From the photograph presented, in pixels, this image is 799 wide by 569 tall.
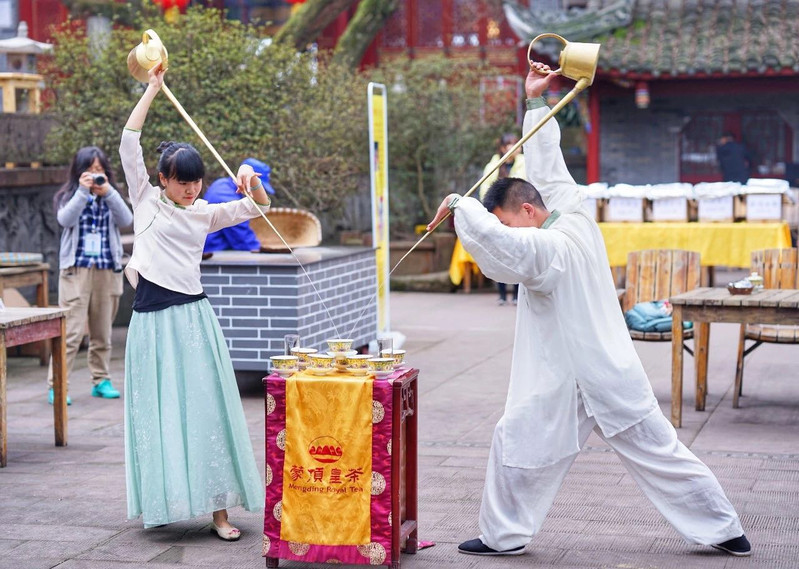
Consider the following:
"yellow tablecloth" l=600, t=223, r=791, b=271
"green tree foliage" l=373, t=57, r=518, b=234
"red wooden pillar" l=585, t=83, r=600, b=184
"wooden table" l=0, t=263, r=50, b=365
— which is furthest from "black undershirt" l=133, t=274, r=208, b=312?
"red wooden pillar" l=585, t=83, r=600, b=184

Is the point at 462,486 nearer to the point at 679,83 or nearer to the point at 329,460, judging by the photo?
the point at 329,460

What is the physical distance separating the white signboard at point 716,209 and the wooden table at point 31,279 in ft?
22.5

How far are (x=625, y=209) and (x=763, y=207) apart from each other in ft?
4.65

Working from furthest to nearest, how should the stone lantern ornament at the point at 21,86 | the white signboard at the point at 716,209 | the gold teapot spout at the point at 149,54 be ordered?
the white signboard at the point at 716,209, the stone lantern ornament at the point at 21,86, the gold teapot spout at the point at 149,54

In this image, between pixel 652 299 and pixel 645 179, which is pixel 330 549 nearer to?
pixel 652 299

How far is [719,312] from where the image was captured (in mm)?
6863

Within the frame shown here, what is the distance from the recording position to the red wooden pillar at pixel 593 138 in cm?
1634

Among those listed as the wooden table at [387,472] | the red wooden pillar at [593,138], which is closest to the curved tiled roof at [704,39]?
the red wooden pillar at [593,138]

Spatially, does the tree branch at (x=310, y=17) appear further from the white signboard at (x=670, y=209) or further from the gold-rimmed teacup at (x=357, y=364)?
the gold-rimmed teacup at (x=357, y=364)

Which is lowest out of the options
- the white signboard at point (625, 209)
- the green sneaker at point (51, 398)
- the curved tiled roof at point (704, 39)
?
the green sneaker at point (51, 398)

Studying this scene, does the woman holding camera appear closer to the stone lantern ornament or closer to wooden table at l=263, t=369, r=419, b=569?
wooden table at l=263, t=369, r=419, b=569

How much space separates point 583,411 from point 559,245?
65cm

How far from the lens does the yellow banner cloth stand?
172 inches

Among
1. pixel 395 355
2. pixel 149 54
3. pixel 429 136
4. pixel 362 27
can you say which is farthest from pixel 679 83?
pixel 395 355
